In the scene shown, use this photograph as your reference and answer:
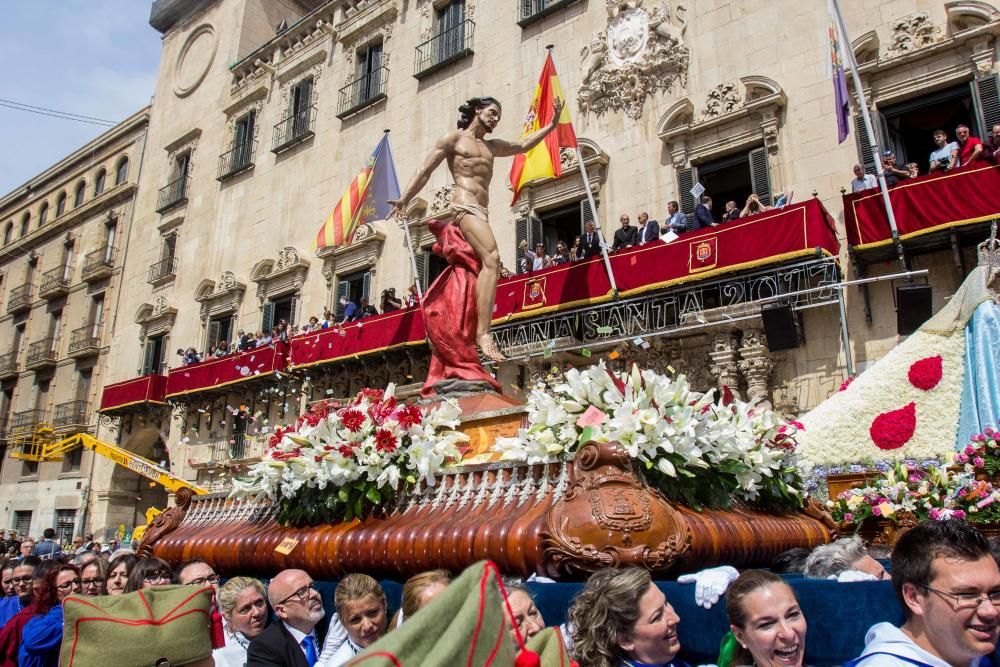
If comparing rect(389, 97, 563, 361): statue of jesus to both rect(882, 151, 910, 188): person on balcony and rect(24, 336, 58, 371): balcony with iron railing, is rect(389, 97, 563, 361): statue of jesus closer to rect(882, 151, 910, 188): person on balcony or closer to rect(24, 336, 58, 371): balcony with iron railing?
rect(882, 151, 910, 188): person on balcony

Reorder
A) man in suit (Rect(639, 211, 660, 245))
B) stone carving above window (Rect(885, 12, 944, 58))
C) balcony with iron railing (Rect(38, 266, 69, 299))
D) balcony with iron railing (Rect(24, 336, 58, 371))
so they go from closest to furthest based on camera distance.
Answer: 1. stone carving above window (Rect(885, 12, 944, 58))
2. man in suit (Rect(639, 211, 660, 245))
3. balcony with iron railing (Rect(24, 336, 58, 371))
4. balcony with iron railing (Rect(38, 266, 69, 299))

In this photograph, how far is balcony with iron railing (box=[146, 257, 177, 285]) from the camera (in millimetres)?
25266

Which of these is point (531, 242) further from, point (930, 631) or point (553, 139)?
point (930, 631)

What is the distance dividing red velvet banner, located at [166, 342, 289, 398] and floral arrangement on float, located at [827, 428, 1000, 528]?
48.2ft

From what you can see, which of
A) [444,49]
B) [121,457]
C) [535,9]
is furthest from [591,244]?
[121,457]

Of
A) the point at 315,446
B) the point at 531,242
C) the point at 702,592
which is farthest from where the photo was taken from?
the point at 531,242

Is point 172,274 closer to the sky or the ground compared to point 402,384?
closer to the sky

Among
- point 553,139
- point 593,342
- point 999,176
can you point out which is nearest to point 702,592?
point 999,176

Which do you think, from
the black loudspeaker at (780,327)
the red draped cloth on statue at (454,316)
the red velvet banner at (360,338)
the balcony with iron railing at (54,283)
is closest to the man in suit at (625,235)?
the black loudspeaker at (780,327)

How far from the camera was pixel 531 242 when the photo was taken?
626 inches

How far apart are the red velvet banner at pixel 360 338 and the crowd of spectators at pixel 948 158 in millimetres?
8171

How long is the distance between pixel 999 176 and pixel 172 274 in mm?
23102

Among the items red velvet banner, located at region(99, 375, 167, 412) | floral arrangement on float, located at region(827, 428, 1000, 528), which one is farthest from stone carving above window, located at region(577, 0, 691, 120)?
red velvet banner, located at region(99, 375, 167, 412)

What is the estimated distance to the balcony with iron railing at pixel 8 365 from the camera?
31562 millimetres
